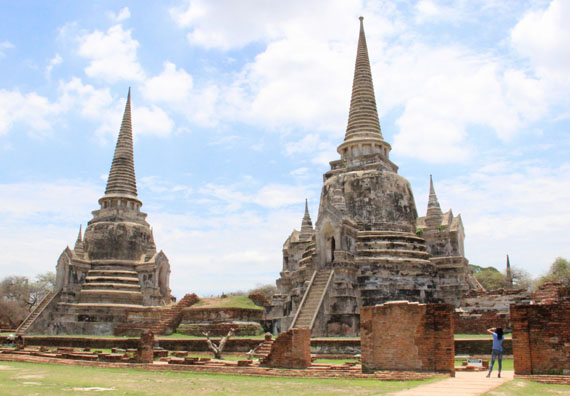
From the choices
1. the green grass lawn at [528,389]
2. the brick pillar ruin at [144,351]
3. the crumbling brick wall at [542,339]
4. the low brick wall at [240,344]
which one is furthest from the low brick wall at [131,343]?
the green grass lawn at [528,389]

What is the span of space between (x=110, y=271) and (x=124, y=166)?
31.9 feet

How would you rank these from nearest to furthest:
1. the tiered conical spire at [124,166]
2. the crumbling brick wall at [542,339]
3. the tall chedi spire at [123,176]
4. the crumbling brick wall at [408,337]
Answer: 1. the crumbling brick wall at [542,339]
2. the crumbling brick wall at [408,337]
3. the tall chedi spire at [123,176]
4. the tiered conical spire at [124,166]

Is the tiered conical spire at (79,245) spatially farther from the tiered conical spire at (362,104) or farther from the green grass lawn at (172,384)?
the green grass lawn at (172,384)

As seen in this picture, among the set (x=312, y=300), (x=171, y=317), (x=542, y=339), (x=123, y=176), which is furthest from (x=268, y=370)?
(x=123, y=176)

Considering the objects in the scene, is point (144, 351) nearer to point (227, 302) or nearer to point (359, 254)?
point (359, 254)

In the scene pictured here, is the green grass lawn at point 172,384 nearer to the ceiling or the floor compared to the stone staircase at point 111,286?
nearer to the floor

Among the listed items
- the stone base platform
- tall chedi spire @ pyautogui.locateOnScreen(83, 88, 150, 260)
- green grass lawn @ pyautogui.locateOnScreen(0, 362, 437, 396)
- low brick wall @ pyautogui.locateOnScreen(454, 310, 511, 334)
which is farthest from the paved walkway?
tall chedi spire @ pyautogui.locateOnScreen(83, 88, 150, 260)

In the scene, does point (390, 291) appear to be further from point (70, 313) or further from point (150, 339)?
point (70, 313)

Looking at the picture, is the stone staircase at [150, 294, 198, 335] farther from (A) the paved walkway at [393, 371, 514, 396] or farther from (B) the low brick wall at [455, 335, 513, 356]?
(A) the paved walkway at [393, 371, 514, 396]

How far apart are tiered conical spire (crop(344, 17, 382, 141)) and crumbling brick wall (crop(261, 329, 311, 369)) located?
839 inches

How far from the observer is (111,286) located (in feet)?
136

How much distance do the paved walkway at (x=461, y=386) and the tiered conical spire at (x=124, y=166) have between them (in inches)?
1492

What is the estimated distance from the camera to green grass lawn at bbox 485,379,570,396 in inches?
409

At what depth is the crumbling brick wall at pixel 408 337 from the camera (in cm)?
1381
